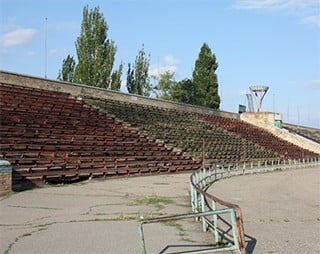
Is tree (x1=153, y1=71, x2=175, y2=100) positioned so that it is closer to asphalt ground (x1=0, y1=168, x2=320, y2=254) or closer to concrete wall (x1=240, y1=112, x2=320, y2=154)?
concrete wall (x1=240, y1=112, x2=320, y2=154)

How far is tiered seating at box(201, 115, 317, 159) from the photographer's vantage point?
4225 cm

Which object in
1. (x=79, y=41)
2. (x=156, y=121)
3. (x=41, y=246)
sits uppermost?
(x=79, y=41)

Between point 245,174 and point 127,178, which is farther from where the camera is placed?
point 245,174

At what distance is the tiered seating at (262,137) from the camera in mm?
42247

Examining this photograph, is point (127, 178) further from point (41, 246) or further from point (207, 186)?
point (41, 246)

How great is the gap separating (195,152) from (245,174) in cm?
330

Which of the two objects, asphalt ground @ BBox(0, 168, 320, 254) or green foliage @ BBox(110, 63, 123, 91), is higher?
green foliage @ BBox(110, 63, 123, 91)

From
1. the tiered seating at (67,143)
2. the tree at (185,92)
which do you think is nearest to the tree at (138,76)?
the tree at (185,92)

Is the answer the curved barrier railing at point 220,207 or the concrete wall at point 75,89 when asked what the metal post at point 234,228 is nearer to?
the curved barrier railing at point 220,207

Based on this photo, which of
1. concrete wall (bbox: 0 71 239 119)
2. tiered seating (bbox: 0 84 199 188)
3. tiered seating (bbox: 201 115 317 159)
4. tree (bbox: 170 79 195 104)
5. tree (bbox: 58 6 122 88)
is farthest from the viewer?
tree (bbox: 170 79 195 104)

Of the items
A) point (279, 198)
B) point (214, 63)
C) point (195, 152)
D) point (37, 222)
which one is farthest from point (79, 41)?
point (37, 222)

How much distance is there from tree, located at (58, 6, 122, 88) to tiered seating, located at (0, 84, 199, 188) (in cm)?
2017

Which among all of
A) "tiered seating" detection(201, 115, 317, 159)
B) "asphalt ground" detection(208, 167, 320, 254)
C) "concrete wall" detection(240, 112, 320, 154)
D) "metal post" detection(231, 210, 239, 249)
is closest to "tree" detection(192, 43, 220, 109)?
"concrete wall" detection(240, 112, 320, 154)

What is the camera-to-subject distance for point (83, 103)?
93.9 feet
